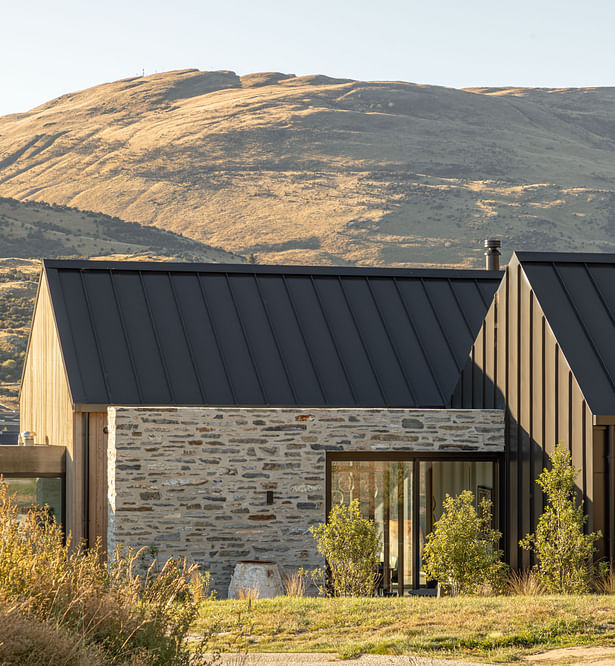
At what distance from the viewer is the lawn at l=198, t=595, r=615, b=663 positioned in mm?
9758

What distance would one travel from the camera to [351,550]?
14.4 meters

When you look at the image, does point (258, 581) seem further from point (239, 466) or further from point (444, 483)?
point (444, 483)

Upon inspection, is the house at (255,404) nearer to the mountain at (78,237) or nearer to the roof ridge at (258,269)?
the roof ridge at (258,269)

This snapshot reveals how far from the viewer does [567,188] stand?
148500 mm

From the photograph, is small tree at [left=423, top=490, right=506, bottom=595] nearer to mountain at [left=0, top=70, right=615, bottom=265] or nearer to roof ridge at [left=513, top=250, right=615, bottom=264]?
roof ridge at [left=513, top=250, right=615, bottom=264]

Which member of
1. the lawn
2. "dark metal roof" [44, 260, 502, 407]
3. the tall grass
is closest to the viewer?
the tall grass

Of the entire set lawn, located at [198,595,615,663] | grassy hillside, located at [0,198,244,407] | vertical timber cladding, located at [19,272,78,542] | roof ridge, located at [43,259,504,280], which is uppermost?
grassy hillside, located at [0,198,244,407]

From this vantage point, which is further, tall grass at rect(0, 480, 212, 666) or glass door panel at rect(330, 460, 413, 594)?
glass door panel at rect(330, 460, 413, 594)

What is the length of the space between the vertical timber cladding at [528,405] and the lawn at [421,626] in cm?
220

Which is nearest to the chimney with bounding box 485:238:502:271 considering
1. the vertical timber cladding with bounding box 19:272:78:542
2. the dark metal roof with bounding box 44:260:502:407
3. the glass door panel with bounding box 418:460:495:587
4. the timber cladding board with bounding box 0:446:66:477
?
the dark metal roof with bounding box 44:260:502:407

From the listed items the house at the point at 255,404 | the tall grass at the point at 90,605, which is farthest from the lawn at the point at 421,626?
the house at the point at 255,404

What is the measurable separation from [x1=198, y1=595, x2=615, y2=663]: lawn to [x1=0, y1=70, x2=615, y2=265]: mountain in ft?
350

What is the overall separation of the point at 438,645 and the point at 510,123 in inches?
7235

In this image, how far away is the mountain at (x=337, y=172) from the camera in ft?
424
